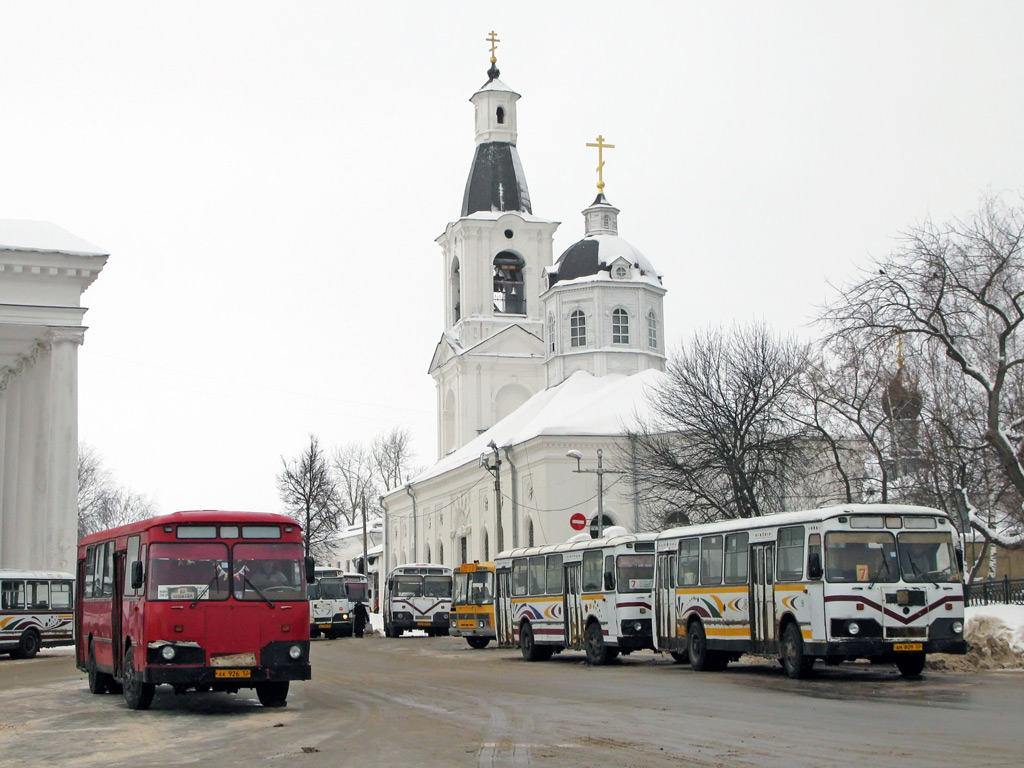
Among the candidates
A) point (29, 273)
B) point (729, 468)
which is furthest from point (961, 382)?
point (29, 273)

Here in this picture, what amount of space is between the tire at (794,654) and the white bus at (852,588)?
A: 16 mm

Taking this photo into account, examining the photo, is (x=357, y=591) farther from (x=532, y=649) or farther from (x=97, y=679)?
(x=97, y=679)

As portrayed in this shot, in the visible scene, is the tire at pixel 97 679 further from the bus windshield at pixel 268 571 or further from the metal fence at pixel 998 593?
the metal fence at pixel 998 593

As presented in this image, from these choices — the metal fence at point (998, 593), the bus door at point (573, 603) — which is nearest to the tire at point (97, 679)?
the bus door at point (573, 603)

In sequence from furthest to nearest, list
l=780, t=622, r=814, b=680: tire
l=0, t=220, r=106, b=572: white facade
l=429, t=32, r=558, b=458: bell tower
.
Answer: l=429, t=32, r=558, b=458: bell tower < l=0, t=220, r=106, b=572: white facade < l=780, t=622, r=814, b=680: tire

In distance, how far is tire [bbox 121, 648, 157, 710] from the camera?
17.5 m

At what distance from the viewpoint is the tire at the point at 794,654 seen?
21.8 meters

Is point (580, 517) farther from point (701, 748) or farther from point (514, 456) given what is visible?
point (701, 748)

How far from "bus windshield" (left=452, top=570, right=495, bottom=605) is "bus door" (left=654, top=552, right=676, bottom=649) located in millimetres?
15809

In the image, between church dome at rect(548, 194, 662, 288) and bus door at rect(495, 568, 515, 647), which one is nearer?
bus door at rect(495, 568, 515, 647)

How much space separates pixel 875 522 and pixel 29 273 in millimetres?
31343

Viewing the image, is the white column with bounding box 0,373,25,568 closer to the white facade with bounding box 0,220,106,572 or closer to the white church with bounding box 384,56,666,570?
the white facade with bounding box 0,220,106,572

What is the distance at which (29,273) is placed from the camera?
44156 millimetres

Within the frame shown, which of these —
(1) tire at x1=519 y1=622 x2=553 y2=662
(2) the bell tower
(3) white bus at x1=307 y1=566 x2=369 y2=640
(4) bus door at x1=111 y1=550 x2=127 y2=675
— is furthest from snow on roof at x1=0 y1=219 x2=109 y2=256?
(2) the bell tower
